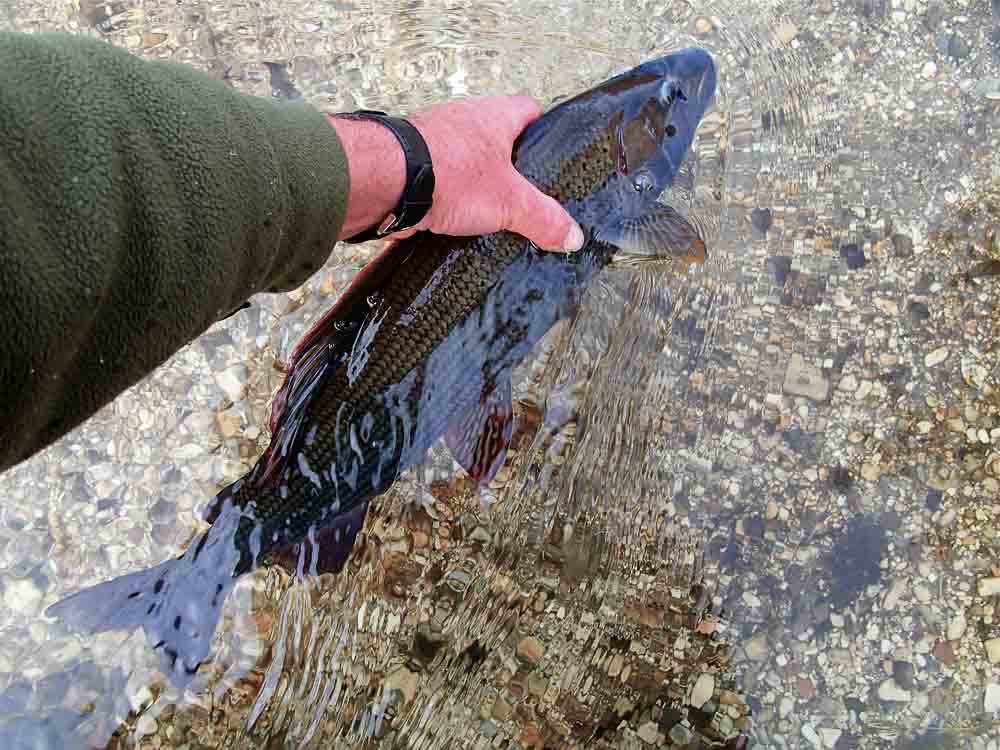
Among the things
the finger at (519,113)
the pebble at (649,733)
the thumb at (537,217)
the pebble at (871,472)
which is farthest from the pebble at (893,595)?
the finger at (519,113)

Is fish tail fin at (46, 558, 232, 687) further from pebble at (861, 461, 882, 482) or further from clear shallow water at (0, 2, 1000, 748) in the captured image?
pebble at (861, 461, 882, 482)

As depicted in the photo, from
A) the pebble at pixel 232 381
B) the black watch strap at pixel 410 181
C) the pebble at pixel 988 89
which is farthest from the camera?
the pebble at pixel 988 89

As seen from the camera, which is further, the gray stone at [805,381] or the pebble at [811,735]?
the gray stone at [805,381]

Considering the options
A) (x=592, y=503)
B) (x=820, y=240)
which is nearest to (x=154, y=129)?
(x=592, y=503)

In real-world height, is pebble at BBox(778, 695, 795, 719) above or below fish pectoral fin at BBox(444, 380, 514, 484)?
below

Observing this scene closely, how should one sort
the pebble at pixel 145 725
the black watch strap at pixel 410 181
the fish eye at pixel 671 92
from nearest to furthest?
the black watch strap at pixel 410 181
the fish eye at pixel 671 92
the pebble at pixel 145 725

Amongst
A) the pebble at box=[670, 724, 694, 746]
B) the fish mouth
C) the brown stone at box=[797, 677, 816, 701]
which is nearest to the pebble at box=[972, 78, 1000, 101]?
the fish mouth

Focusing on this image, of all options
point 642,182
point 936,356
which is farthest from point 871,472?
point 642,182

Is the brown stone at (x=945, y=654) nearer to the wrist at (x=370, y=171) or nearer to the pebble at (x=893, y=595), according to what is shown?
the pebble at (x=893, y=595)
